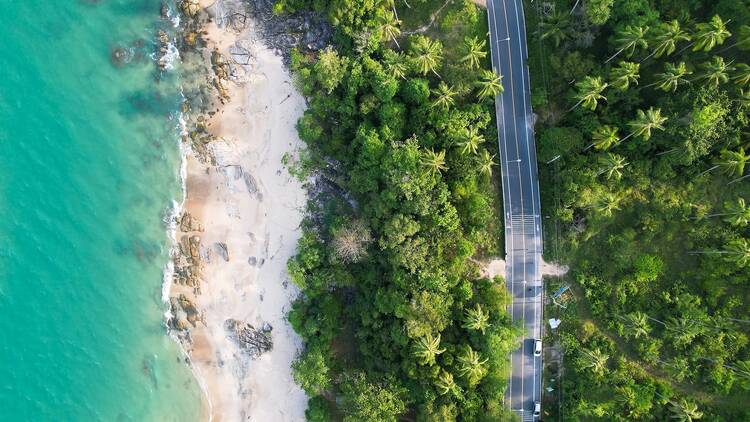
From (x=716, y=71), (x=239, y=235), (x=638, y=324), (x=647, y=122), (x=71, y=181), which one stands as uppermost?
(x=716, y=71)

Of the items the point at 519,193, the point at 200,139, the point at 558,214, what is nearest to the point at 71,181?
the point at 200,139

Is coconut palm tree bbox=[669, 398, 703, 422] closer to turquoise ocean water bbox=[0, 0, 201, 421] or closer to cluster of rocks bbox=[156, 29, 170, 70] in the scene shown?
turquoise ocean water bbox=[0, 0, 201, 421]

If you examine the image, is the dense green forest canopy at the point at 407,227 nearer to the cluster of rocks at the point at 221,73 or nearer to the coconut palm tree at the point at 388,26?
the coconut palm tree at the point at 388,26

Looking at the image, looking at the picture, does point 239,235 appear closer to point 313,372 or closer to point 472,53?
point 313,372

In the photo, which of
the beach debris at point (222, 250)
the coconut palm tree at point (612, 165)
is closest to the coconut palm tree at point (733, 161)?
the coconut palm tree at point (612, 165)

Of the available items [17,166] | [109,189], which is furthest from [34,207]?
[109,189]

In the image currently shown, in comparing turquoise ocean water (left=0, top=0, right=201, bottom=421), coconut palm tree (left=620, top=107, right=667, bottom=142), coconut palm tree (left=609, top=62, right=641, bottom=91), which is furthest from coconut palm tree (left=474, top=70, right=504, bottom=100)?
turquoise ocean water (left=0, top=0, right=201, bottom=421)
